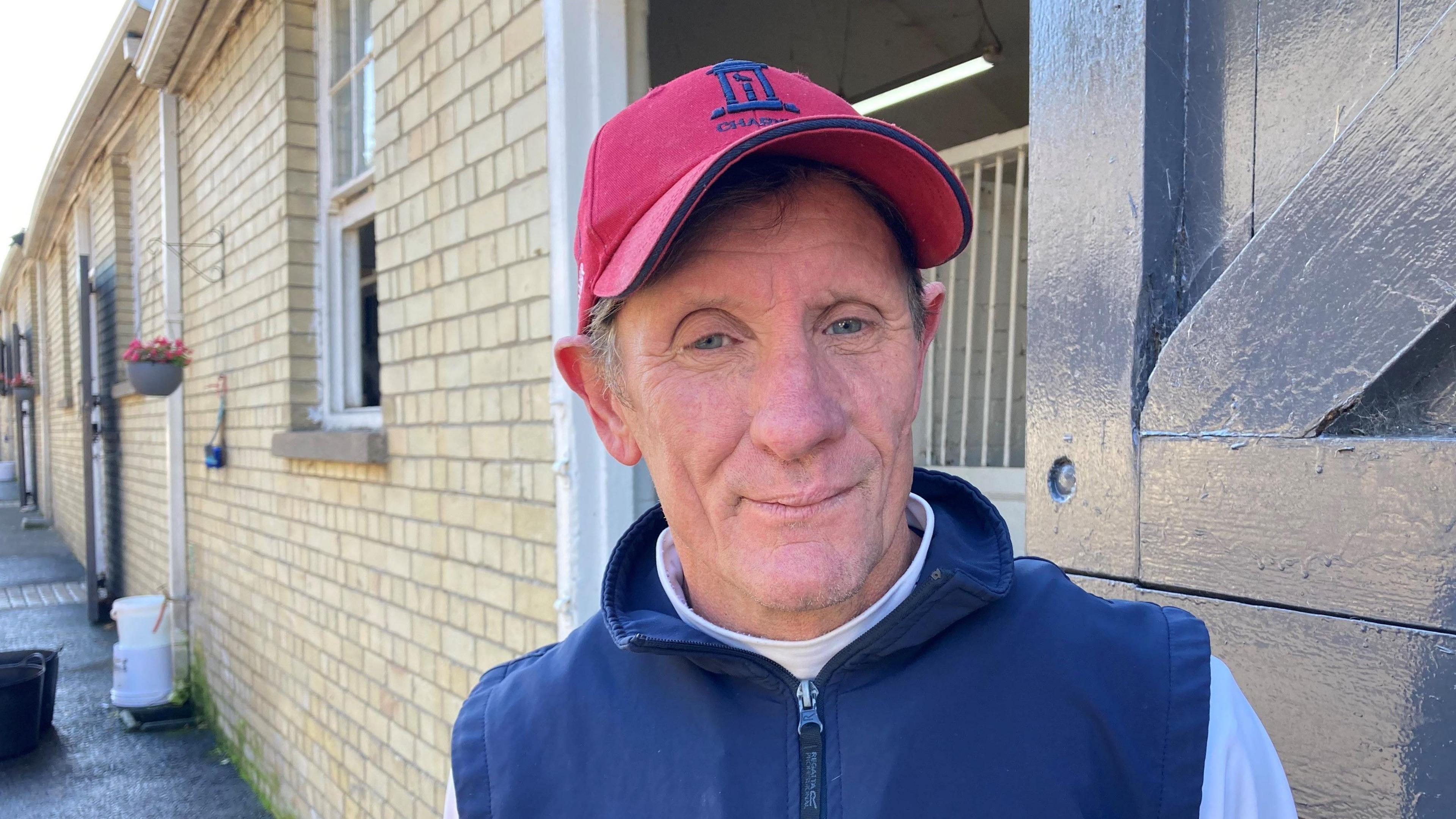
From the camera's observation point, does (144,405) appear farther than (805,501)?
Yes

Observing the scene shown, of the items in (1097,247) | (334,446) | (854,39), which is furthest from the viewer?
(854,39)

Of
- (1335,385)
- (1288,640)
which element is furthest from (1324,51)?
(1288,640)

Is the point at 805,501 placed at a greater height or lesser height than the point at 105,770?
greater

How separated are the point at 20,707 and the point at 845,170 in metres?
6.75

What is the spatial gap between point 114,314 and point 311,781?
6195mm

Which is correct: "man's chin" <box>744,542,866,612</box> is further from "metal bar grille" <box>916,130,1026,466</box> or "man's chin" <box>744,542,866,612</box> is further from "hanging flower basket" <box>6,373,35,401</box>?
"hanging flower basket" <box>6,373,35,401</box>

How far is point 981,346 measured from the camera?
3.18m

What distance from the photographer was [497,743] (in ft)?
3.87

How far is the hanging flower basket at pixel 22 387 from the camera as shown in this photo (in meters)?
15.8

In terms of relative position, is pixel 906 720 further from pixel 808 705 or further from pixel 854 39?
pixel 854 39

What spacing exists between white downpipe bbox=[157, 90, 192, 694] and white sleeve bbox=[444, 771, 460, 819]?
20.6 ft

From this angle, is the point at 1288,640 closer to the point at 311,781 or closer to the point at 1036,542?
the point at 1036,542

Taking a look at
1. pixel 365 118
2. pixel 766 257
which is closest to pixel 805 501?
pixel 766 257

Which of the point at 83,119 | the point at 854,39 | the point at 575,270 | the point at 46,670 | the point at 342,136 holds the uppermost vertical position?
the point at 83,119
